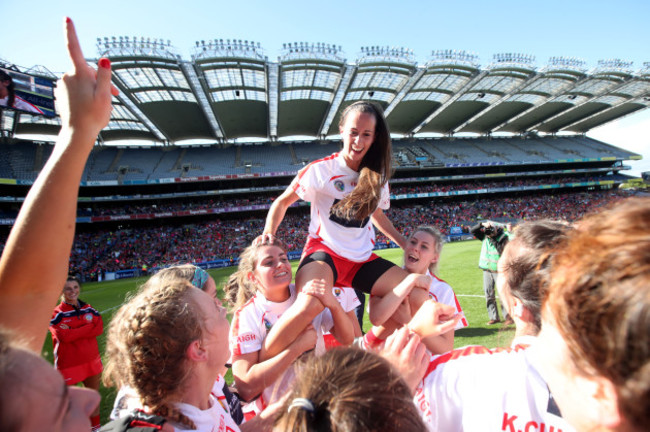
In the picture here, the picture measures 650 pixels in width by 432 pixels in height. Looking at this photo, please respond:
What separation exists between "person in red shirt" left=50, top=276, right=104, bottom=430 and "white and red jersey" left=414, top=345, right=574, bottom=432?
469 cm

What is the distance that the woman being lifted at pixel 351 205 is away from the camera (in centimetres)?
269

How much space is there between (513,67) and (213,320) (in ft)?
103

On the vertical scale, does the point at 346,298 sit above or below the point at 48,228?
below

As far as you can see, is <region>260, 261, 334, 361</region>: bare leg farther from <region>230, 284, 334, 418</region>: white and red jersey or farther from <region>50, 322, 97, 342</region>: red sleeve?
<region>50, 322, 97, 342</region>: red sleeve

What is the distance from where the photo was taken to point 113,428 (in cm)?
109

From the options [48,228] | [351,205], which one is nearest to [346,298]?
[351,205]

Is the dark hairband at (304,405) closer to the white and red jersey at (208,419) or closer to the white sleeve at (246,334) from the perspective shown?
the white and red jersey at (208,419)

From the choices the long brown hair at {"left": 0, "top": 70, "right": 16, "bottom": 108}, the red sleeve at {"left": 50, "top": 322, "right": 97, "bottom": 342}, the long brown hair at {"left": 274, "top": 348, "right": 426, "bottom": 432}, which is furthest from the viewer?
the long brown hair at {"left": 0, "top": 70, "right": 16, "bottom": 108}

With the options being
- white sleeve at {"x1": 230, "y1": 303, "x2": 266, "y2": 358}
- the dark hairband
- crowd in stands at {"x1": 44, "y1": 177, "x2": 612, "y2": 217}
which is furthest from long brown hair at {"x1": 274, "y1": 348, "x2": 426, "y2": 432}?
crowd in stands at {"x1": 44, "y1": 177, "x2": 612, "y2": 217}

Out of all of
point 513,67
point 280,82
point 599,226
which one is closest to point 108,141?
point 280,82

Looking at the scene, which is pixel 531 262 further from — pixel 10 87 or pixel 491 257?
pixel 10 87

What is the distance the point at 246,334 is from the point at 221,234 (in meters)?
31.4

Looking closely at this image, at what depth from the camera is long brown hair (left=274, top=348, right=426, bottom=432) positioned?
0.81 m

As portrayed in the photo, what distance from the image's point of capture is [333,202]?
9.40 feet
